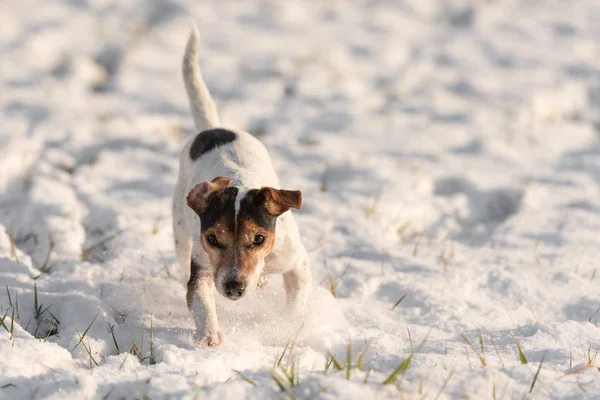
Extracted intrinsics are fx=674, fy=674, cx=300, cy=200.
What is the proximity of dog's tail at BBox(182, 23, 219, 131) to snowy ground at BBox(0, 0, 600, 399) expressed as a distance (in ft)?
2.72

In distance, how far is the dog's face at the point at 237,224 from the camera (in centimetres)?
307

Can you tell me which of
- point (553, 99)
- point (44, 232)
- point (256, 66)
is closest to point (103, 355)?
point (44, 232)

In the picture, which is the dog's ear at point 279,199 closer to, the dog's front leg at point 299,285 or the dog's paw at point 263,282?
the dog's front leg at point 299,285

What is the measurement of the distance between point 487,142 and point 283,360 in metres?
4.09

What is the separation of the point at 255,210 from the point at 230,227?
5.6 inches

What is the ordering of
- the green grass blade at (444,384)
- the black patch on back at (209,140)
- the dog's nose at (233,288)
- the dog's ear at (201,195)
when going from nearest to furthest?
the green grass blade at (444,384) < the dog's nose at (233,288) < the dog's ear at (201,195) < the black patch on back at (209,140)

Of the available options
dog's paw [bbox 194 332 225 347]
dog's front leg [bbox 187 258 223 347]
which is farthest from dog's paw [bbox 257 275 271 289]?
dog's paw [bbox 194 332 225 347]

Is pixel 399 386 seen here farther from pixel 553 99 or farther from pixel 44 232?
pixel 553 99

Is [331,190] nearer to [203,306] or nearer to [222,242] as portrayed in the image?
[203,306]

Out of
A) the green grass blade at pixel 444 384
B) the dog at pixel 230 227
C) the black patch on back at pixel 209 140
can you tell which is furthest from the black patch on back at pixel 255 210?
the green grass blade at pixel 444 384

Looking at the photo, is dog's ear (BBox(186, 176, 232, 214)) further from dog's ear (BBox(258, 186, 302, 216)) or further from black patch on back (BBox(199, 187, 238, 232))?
dog's ear (BBox(258, 186, 302, 216))

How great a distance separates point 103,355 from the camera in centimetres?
314

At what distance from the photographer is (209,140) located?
3.92 meters

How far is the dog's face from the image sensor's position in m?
3.07
